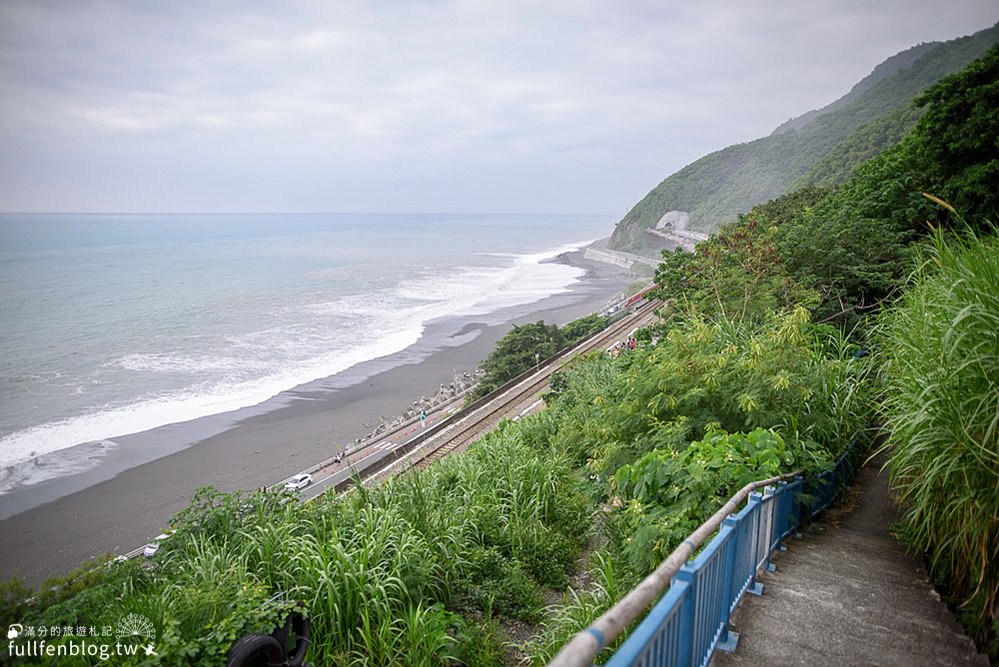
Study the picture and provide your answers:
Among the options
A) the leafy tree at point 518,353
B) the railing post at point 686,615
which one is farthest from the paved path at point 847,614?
the leafy tree at point 518,353

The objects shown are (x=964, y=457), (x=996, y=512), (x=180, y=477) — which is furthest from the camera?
(x=180, y=477)

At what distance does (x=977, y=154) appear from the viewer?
12023mm

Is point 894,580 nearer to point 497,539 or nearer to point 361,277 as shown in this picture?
point 497,539

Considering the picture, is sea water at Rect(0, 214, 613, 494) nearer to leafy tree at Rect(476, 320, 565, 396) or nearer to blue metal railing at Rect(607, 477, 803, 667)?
leafy tree at Rect(476, 320, 565, 396)

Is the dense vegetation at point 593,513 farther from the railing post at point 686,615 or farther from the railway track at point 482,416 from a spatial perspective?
the railway track at point 482,416

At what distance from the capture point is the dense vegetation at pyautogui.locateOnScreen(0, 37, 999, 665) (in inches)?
129

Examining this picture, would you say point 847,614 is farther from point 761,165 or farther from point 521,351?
point 761,165

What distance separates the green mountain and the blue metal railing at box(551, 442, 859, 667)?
74684 millimetres

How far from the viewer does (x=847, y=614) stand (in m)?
3.24

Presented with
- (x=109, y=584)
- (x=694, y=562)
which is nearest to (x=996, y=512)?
(x=694, y=562)

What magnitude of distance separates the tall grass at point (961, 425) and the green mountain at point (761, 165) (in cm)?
7418

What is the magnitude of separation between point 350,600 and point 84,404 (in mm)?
27681

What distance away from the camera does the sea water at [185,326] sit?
2427cm

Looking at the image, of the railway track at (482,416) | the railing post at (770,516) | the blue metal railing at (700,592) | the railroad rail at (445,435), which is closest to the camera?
the blue metal railing at (700,592)
